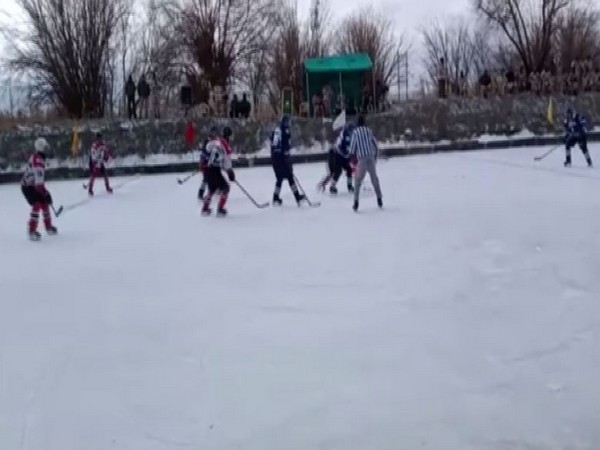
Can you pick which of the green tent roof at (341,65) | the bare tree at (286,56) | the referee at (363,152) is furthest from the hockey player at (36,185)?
the bare tree at (286,56)

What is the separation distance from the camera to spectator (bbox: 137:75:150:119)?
3478cm

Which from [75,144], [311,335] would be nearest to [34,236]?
[311,335]

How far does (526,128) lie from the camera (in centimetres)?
3438

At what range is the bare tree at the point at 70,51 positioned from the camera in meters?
37.1

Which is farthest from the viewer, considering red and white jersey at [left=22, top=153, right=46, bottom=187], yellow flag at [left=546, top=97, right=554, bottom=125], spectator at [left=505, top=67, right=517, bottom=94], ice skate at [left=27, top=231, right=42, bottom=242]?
spectator at [left=505, top=67, right=517, bottom=94]

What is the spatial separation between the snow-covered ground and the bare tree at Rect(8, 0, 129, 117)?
25878 mm

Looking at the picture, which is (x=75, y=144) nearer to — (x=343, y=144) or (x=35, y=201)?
(x=343, y=144)

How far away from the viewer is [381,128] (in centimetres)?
3334

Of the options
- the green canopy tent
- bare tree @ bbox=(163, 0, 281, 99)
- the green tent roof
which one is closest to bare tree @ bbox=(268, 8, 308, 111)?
bare tree @ bbox=(163, 0, 281, 99)

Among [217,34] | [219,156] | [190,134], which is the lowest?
[219,156]

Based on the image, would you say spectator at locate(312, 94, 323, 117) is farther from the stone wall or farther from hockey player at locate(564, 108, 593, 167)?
hockey player at locate(564, 108, 593, 167)

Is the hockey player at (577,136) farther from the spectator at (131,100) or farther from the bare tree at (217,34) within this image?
the bare tree at (217,34)

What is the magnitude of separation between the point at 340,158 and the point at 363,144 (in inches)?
111

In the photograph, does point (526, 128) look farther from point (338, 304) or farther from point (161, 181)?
point (338, 304)
